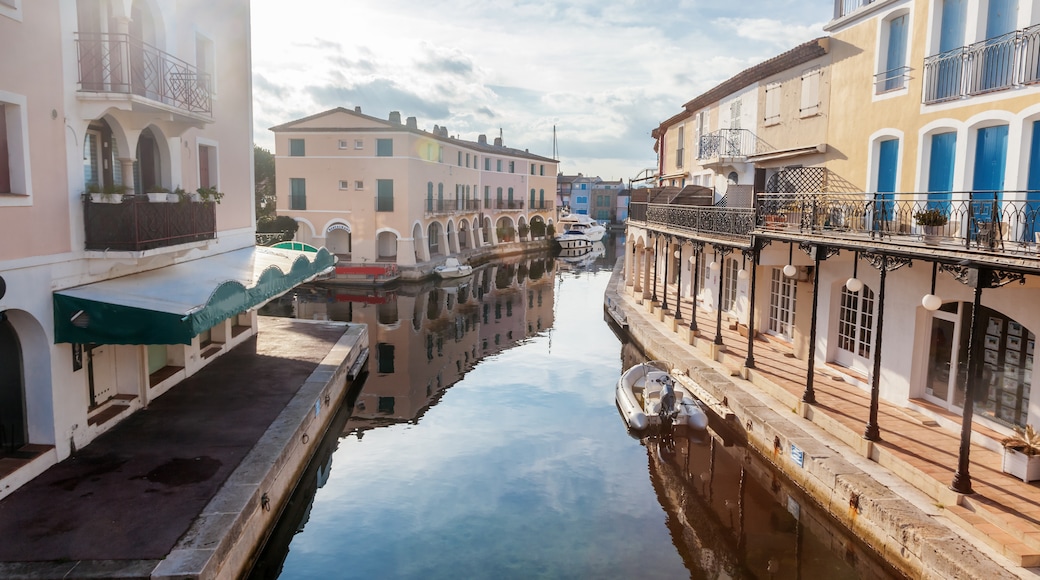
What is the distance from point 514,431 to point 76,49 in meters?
11.6

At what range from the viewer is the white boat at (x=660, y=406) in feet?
52.6

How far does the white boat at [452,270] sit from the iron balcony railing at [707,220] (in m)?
18.2

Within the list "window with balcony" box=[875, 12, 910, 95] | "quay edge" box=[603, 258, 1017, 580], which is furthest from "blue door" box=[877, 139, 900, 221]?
"quay edge" box=[603, 258, 1017, 580]

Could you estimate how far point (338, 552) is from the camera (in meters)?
10.8

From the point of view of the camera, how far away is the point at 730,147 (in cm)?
2353

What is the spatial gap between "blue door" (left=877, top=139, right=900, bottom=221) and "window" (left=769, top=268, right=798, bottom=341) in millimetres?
4386

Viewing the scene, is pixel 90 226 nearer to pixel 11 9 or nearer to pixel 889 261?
pixel 11 9

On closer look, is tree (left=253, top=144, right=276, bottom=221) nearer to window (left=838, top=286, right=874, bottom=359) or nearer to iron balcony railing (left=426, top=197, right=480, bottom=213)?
iron balcony railing (left=426, top=197, right=480, bottom=213)

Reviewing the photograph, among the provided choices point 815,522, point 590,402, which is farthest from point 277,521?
point 590,402

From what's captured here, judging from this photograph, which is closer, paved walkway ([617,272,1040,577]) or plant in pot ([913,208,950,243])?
paved walkway ([617,272,1040,577])

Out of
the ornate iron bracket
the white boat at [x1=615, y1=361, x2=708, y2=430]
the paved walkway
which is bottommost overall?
the white boat at [x1=615, y1=361, x2=708, y2=430]

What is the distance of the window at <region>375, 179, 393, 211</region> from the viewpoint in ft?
136

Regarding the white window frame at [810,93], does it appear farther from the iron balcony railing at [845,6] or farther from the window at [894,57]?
the window at [894,57]

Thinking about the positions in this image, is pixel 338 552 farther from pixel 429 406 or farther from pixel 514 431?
pixel 429 406
